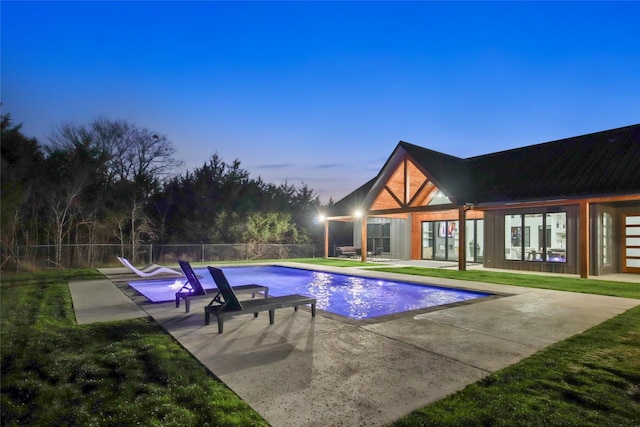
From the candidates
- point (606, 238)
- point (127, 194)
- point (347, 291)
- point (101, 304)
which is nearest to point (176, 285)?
point (101, 304)

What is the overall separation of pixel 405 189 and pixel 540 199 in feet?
20.1

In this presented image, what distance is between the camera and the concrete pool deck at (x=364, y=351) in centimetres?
329

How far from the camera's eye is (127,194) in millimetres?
22484

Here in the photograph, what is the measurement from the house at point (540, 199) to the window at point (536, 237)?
0.04 m

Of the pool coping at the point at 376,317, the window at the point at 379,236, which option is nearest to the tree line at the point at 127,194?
the window at the point at 379,236

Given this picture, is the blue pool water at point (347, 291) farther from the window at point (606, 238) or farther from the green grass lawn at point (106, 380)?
the window at point (606, 238)

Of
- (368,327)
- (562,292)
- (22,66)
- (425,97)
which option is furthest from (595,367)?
(425,97)

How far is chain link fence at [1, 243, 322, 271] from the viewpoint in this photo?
1559cm

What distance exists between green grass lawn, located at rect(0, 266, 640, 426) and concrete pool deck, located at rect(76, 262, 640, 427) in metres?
0.22

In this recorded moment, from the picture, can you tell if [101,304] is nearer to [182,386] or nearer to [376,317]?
[182,386]

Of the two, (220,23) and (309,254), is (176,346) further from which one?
(309,254)

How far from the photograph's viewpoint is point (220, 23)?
15578mm

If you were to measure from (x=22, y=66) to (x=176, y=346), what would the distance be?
17.6 meters

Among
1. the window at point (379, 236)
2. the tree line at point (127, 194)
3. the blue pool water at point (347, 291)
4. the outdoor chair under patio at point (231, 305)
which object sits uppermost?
the tree line at point (127, 194)
